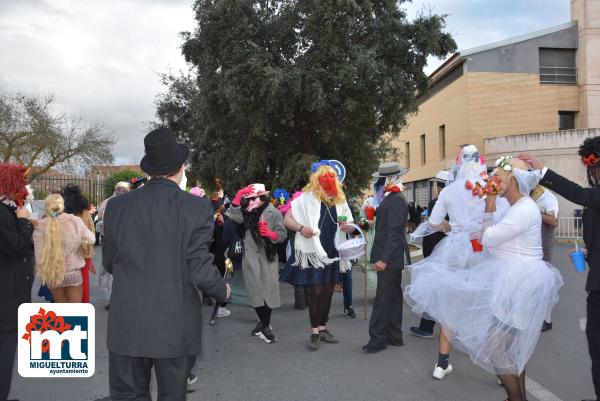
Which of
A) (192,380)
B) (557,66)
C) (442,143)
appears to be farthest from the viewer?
(442,143)

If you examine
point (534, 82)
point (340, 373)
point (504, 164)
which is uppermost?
point (534, 82)

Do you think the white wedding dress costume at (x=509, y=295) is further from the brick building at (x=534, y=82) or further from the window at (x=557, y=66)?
the window at (x=557, y=66)

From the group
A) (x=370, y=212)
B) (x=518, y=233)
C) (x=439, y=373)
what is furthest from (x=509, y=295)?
(x=370, y=212)

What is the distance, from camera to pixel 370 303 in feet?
27.8

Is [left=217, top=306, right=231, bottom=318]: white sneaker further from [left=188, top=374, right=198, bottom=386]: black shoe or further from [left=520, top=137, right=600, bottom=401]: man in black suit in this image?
[left=520, top=137, right=600, bottom=401]: man in black suit

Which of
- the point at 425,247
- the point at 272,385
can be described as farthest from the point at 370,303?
the point at 272,385

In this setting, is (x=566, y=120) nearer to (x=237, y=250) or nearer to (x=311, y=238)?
(x=237, y=250)

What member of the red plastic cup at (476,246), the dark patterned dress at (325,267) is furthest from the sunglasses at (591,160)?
the dark patterned dress at (325,267)

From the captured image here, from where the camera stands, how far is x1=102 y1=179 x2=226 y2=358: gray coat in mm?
2682

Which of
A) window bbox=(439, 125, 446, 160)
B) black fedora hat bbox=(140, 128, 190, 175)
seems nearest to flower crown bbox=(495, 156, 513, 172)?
black fedora hat bbox=(140, 128, 190, 175)

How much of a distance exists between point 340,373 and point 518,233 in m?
2.31

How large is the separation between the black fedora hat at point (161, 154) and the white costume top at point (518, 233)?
2273 millimetres

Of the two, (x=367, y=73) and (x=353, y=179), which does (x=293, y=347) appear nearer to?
(x=367, y=73)

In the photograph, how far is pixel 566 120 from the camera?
3116cm
